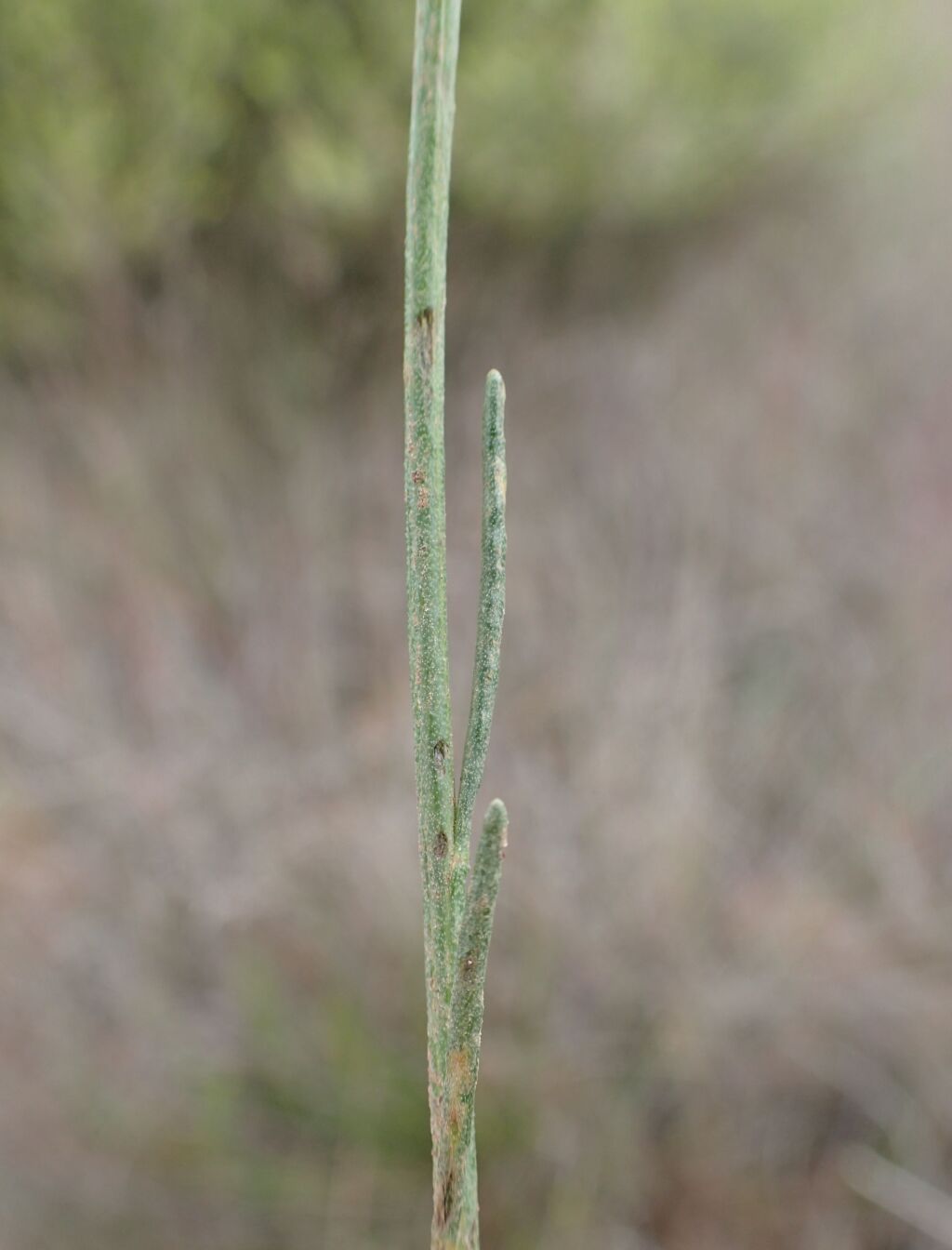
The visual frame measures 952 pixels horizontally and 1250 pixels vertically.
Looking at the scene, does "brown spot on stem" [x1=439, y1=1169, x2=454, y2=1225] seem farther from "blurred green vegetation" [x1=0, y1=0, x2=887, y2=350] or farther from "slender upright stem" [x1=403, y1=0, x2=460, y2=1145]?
"blurred green vegetation" [x1=0, y1=0, x2=887, y2=350]

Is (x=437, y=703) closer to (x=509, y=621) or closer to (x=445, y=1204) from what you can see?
(x=445, y=1204)

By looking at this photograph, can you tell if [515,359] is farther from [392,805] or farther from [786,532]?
[392,805]

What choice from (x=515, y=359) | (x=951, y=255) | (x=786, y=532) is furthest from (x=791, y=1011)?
(x=951, y=255)

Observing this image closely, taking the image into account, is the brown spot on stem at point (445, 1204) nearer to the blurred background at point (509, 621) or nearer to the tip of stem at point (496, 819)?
the tip of stem at point (496, 819)

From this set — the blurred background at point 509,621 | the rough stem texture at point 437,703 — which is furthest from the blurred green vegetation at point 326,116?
the rough stem texture at point 437,703

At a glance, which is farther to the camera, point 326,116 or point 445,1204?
point 326,116

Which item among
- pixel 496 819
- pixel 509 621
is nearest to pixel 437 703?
pixel 496 819

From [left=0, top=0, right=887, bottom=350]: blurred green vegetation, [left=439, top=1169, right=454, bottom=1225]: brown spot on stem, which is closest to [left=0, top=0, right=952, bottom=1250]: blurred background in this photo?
[left=0, top=0, right=887, bottom=350]: blurred green vegetation
